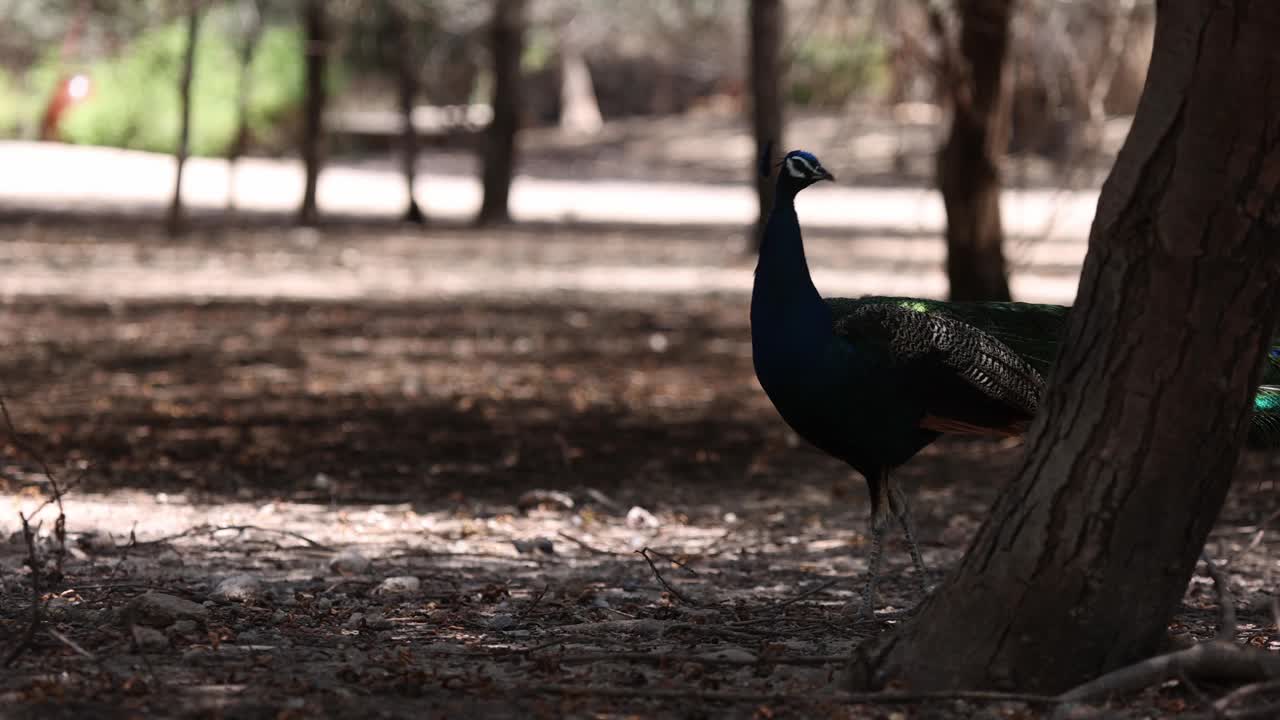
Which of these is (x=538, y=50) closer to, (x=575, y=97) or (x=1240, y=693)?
(x=575, y=97)

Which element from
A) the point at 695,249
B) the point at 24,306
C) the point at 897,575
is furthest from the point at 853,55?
the point at 897,575

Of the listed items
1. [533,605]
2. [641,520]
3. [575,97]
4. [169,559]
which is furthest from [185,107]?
[575,97]

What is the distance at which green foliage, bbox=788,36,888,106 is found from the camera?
54.6ft

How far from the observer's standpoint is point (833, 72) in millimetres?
16609

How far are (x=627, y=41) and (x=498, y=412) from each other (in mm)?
40170

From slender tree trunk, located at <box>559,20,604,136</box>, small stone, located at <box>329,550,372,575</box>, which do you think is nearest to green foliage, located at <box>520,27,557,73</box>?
slender tree trunk, located at <box>559,20,604,136</box>

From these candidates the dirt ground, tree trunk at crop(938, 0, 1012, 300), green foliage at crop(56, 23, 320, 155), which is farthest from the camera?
green foliage at crop(56, 23, 320, 155)

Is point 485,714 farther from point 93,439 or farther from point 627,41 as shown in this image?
point 627,41

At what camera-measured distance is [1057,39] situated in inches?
666

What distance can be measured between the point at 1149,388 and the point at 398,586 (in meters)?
2.83

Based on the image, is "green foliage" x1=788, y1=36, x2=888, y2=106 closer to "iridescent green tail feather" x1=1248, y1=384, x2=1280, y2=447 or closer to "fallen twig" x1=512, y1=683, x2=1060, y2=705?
"iridescent green tail feather" x1=1248, y1=384, x2=1280, y2=447

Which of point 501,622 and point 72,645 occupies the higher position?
point 72,645

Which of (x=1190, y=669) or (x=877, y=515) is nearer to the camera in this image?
(x=1190, y=669)

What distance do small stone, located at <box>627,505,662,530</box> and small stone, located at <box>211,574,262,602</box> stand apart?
2084 millimetres
